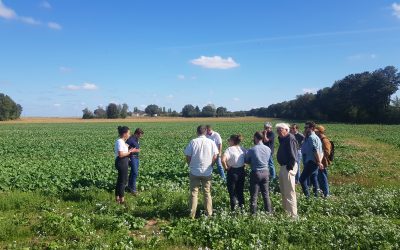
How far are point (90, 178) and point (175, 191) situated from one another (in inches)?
136

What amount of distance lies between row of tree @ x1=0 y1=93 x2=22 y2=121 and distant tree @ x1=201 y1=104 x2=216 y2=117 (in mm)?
62132

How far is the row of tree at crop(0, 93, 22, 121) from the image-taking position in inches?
4435

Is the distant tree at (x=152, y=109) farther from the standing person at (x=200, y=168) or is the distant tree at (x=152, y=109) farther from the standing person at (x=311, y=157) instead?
the standing person at (x=200, y=168)

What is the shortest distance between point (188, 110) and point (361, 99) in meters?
70.3

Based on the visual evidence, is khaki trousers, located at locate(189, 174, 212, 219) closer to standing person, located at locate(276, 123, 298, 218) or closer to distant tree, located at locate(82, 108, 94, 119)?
standing person, located at locate(276, 123, 298, 218)

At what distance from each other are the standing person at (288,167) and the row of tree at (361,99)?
254 ft

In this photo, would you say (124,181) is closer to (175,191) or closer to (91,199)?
(91,199)

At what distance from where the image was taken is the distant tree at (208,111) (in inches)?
5487

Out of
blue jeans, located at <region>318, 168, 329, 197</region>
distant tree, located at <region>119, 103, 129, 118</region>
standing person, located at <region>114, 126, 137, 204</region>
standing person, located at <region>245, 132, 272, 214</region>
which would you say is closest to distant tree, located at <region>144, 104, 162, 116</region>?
distant tree, located at <region>119, 103, 129, 118</region>

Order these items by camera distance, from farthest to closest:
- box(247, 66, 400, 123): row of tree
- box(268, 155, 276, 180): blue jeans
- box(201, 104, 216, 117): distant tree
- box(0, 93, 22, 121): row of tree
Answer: box(201, 104, 216, 117): distant tree, box(0, 93, 22, 121): row of tree, box(247, 66, 400, 123): row of tree, box(268, 155, 276, 180): blue jeans

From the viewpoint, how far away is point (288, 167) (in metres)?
8.67

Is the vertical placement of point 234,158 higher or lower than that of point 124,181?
higher

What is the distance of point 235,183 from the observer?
354 inches

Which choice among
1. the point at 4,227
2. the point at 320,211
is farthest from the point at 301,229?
the point at 4,227
